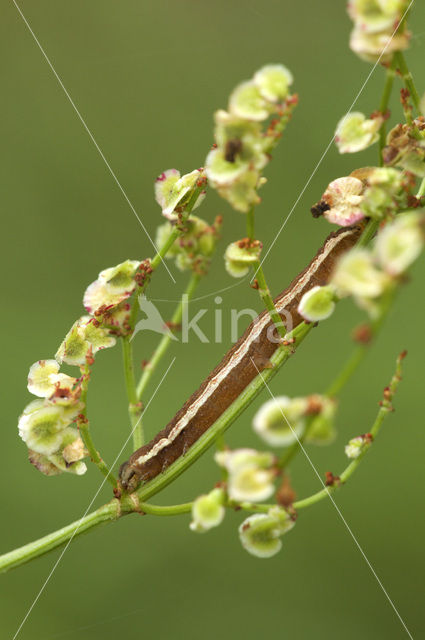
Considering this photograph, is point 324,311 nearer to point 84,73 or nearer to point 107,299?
point 107,299

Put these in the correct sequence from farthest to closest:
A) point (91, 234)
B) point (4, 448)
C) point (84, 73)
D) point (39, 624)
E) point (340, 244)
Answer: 1. point (84, 73)
2. point (91, 234)
3. point (4, 448)
4. point (39, 624)
5. point (340, 244)

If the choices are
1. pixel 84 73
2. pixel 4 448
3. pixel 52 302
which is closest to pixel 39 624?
pixel 4 448

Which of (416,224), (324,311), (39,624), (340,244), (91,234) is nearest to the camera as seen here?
(416,224)

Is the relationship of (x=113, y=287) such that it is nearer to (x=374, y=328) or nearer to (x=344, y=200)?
(x=344, y=200)

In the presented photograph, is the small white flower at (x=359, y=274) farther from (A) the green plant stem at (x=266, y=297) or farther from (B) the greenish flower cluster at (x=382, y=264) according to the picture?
(A) the green plant stem at (x=266, y=297)

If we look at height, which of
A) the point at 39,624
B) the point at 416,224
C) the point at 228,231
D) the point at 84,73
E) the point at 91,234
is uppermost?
the point at 84,73

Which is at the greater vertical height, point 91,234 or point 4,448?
point 91,234

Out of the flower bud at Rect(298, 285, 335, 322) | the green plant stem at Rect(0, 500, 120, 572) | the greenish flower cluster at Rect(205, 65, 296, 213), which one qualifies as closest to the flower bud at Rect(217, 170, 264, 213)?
the greenish flower cluster at Rect(205, 65, 296, 213)

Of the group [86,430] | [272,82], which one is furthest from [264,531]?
[272,82]

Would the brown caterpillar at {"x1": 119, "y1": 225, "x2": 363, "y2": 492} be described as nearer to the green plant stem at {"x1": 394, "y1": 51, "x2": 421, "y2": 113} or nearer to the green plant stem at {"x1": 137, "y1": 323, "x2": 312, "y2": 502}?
the green plant stem at {"x1": 137, "y1": 323, "x2": 312, "y2": 502}
